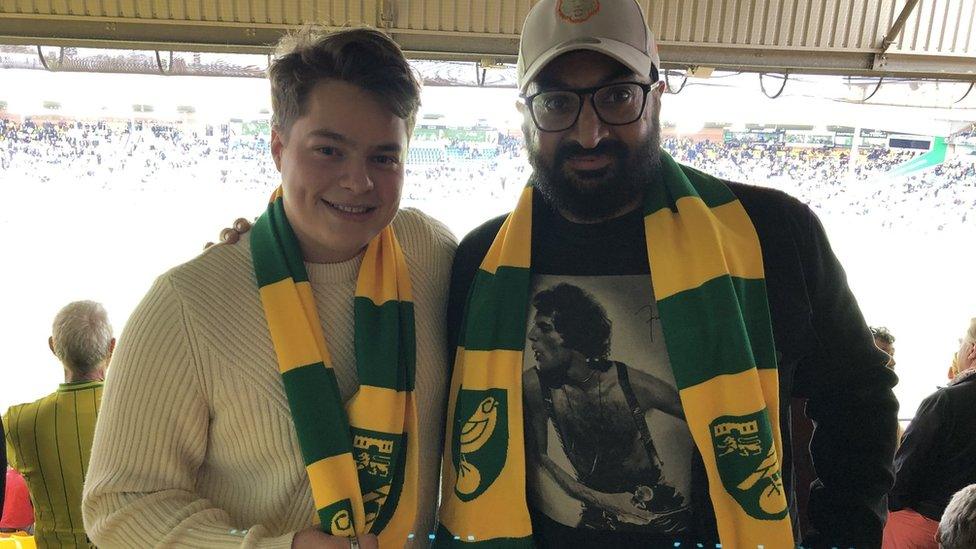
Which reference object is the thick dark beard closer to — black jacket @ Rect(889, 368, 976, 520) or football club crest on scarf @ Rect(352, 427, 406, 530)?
football club crest on scarf @ Rect(352, 427, 406, 530)

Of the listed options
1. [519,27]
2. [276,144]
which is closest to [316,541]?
[276,144]

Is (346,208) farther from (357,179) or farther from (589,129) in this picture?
(589,129)

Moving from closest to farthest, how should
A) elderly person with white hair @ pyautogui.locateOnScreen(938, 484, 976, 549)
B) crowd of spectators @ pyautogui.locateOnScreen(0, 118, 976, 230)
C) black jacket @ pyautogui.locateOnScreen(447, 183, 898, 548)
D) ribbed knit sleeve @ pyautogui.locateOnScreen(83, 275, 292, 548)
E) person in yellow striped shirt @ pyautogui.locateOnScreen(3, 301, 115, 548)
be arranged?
ribbed knit sleeve @ pyautogui.locateOnScreen(83, 275, 292, 548)
black jacket @ pyautogui.locateOnScreen(447, 183, 898, 548)
elderly person with white hair @ pyautogui.locateOnScreen(938, 484, 976, 549)
person in yellow striped shirt @ pyautogui.locateOnScreen(3, 301, 115, 548)
crowd of spectators @ pyautogui.locateOnScreen(0, 118, 976, 230)

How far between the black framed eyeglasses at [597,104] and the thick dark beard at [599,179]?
5cm

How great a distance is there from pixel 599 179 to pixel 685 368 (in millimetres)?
412

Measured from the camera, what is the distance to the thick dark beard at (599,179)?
1245mm

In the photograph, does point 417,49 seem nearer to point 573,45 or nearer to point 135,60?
point 135,60

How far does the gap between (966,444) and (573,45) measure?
2833 millimetres

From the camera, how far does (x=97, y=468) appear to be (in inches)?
41.8

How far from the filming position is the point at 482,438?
1.28 m

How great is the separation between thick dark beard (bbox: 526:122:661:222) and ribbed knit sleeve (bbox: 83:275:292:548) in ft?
2.49

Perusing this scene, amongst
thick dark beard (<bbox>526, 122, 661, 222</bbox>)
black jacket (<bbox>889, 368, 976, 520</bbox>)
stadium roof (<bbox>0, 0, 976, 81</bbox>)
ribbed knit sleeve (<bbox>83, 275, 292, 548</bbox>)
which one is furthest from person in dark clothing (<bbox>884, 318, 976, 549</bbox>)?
ribbed knit sleeve (<bbox>83, 275, 292, 548</bbox>)

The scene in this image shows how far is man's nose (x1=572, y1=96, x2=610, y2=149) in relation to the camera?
1.22 metres

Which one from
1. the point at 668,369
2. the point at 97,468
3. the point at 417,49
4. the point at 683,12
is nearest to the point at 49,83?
the point at 417,49
